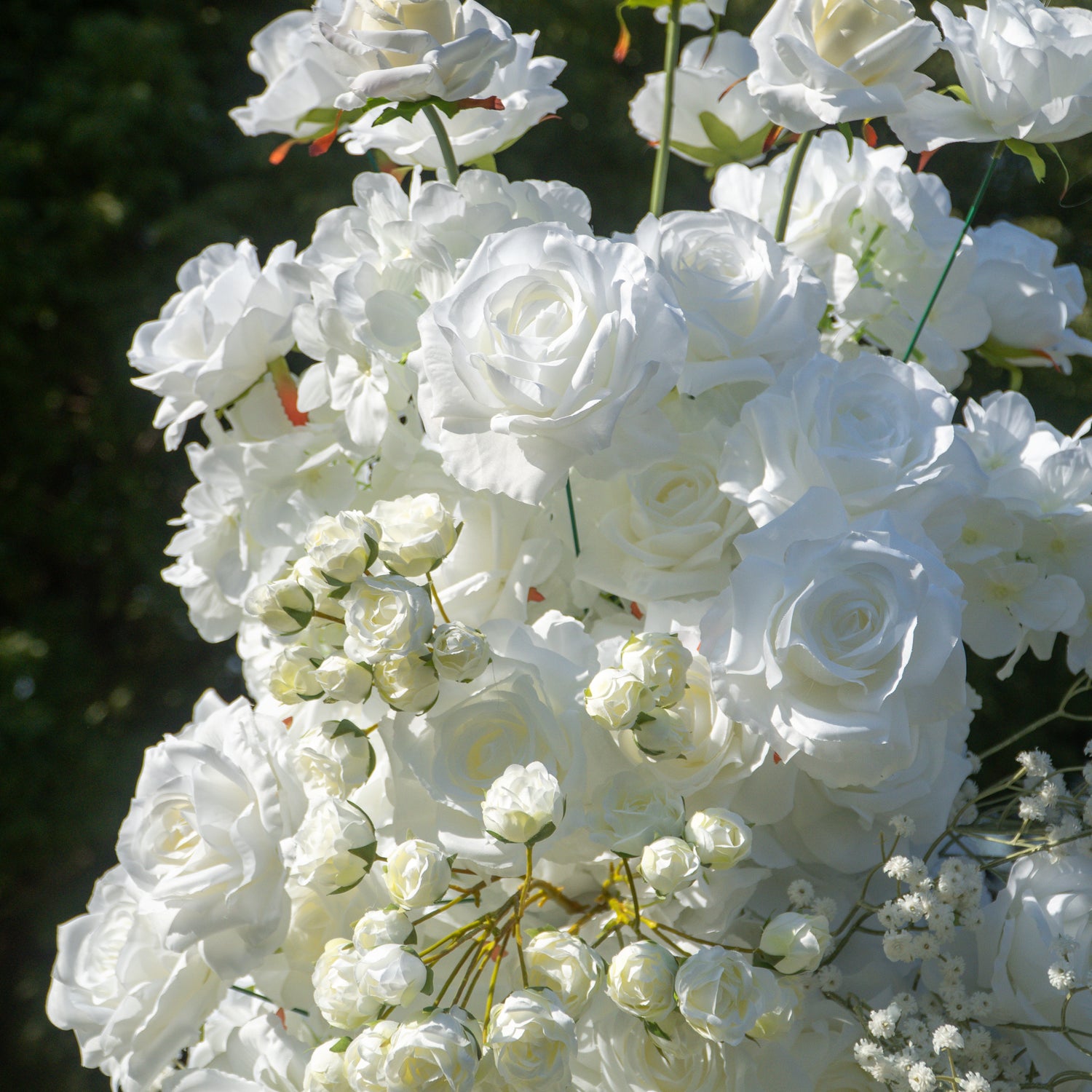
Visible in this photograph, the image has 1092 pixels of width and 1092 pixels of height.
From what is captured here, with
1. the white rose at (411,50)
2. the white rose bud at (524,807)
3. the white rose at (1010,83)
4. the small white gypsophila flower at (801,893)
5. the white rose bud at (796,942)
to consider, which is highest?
the white rose at (411,50)

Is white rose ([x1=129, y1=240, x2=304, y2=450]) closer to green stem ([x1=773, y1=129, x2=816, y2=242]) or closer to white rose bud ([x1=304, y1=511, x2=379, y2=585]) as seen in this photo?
white rose bud ([x1=304, y1=511, x2=379, y2=585])

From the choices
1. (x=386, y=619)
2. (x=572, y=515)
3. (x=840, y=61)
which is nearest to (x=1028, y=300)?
(x=840, y=61)

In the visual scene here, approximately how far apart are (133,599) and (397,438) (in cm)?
208

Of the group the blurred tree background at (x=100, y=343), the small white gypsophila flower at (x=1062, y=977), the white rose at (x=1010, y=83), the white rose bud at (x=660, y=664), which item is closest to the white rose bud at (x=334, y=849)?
the white rose bud at (x=660, y=664)

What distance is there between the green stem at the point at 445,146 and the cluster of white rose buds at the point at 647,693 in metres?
0.28

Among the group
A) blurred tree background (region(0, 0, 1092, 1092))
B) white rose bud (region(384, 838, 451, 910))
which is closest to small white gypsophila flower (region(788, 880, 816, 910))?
white rose bud (region(384, 838, 451, 910))

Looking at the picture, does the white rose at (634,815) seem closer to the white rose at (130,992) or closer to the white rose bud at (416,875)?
the white rose bud at (416,875)

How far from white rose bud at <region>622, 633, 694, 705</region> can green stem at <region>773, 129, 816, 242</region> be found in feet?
0.84

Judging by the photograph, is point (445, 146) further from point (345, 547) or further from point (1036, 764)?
point (1036, 764)

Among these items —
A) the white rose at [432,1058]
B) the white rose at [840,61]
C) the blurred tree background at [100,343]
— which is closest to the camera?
the white rose at [432,1058]

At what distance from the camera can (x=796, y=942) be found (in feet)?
A: 1.32

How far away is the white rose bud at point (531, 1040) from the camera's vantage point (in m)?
0.37

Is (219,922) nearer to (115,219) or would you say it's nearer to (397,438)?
(397,438)

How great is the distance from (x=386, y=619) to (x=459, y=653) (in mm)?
32
